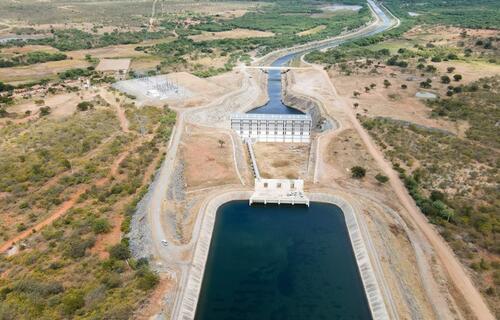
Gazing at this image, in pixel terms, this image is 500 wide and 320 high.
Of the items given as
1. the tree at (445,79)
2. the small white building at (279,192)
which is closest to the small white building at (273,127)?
the small white building at (279,192)

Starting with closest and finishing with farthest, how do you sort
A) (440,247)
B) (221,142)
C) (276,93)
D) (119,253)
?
(119,253), (440,247), (221,142), (276,93)

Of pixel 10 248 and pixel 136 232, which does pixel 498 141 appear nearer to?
pixel 136 232

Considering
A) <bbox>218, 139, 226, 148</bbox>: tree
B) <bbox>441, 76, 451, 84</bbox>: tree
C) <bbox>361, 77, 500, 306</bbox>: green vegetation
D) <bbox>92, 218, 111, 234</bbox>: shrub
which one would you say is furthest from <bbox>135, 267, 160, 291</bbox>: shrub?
<bbox>441, 76, 451, 84</bbox>: tree

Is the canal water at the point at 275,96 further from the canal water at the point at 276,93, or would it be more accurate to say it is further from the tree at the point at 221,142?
the tree at the point at 221,142

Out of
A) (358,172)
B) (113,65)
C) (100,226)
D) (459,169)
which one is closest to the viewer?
(100,226)

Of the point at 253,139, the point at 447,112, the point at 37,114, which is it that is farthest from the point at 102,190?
the point at 447,112

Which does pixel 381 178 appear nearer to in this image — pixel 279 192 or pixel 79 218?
pixel 279 192

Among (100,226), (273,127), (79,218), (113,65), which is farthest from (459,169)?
(113,65)

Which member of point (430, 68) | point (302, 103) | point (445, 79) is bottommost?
point (302, 103)
